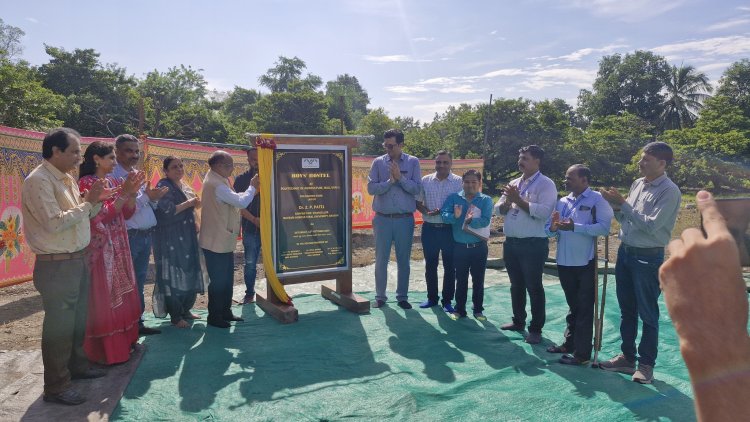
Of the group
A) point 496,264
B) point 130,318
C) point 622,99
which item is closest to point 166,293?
point 130,318

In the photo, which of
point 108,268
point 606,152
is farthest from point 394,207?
point 606,152

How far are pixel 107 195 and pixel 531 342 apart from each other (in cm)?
356

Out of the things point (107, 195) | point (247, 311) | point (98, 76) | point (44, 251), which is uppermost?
point (98, 76)

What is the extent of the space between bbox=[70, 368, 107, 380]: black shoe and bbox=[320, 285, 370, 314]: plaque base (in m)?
2.43

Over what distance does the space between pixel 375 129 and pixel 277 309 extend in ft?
97.6

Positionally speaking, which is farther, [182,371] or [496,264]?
[496,264]

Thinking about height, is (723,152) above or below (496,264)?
above

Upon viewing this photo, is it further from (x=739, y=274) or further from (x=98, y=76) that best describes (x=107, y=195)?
(x=98, y=76)

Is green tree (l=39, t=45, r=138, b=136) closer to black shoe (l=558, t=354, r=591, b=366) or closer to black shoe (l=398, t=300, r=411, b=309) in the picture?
black shoe (l=398, t=300, r=411, b=309)

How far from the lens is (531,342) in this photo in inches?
174

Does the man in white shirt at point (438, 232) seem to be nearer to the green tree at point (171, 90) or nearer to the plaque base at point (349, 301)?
the plaque base at point (349, 301)

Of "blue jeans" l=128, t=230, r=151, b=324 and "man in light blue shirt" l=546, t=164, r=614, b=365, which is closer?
"man in light blue shirt" l=546, t=164, r=614, b=365

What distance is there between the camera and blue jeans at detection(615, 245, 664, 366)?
11.6 ft

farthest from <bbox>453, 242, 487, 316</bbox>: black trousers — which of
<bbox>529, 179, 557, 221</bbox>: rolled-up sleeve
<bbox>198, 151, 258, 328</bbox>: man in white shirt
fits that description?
<bbox>198, 151, 258, 328</bbox>: man in white shirt
